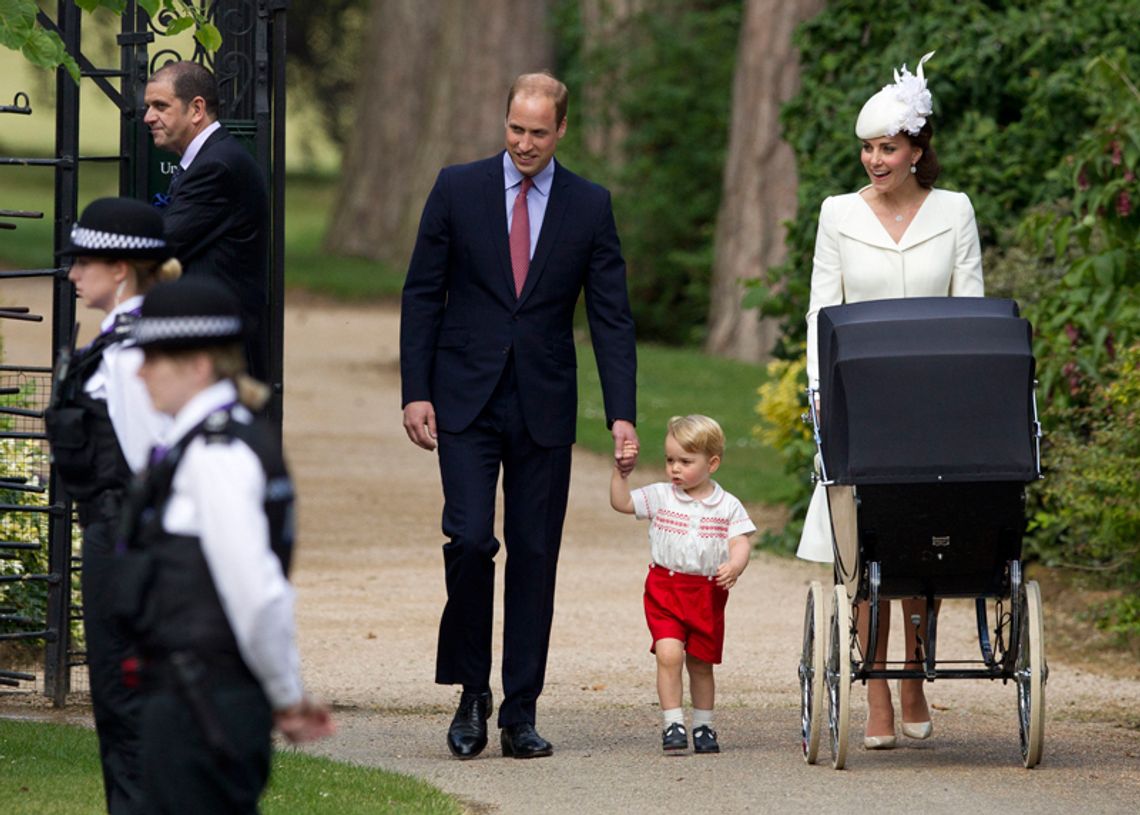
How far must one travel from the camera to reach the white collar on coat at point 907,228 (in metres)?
6.81

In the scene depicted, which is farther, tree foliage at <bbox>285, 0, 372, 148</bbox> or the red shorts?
tree foliage at <bbox>285, 0, 372, 148</bbox>

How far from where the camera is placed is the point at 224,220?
6.43 meters

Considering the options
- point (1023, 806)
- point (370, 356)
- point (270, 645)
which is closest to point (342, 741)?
point (1023, 806)

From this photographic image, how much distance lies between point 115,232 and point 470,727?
2531mm

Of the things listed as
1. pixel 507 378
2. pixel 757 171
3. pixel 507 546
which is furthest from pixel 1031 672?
pixel 757 171

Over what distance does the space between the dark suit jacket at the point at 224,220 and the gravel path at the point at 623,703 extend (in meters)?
1.64

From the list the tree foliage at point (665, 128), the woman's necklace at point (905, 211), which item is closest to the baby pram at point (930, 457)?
the woman's necklace at point (905, 211)

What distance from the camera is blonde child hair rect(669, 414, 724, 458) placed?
6621 millimetres

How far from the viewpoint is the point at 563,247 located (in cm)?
684

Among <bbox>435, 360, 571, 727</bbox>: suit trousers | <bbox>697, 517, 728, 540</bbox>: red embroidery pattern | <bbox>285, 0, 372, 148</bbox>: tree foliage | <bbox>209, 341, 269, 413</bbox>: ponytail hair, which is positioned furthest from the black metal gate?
<bbox>285, 0, 372, 148</bbox>: tree foliage

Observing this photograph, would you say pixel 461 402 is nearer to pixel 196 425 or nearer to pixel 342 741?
pixel 342 741

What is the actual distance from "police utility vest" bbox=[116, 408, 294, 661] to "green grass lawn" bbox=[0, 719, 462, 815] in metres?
2.04

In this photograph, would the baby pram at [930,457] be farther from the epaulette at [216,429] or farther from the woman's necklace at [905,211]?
the epaulette at [216,429]

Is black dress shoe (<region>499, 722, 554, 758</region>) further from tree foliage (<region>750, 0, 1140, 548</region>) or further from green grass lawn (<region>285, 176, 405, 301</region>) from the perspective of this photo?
green grass lawn (<region>285, 176, 405, 301</region>)
